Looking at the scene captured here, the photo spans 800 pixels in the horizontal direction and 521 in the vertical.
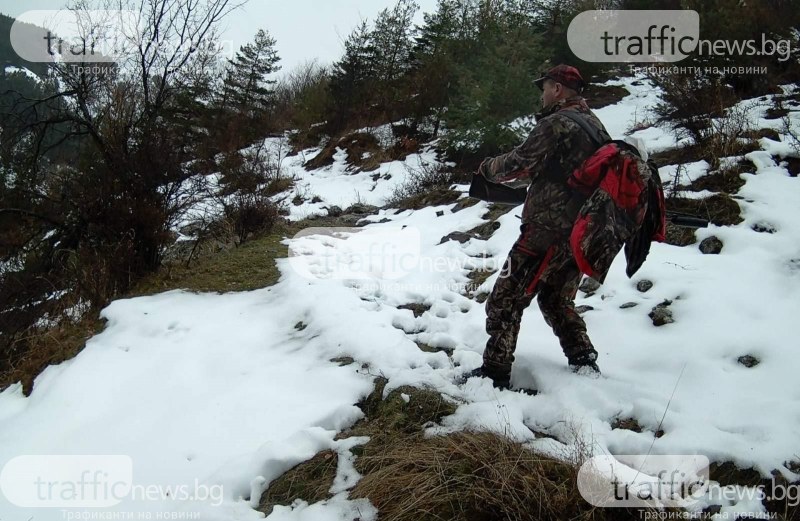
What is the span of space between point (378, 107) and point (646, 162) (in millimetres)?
16012

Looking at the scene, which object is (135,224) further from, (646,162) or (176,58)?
(646,162)

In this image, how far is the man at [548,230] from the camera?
2.38 metres

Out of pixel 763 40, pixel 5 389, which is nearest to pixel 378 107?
pixel 763 40

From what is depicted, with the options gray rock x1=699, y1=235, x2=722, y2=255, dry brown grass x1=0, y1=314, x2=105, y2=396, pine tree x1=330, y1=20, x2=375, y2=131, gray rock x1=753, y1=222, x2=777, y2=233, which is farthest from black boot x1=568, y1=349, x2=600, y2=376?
pine tree x1=330, y1=20, x2=375, y2=131

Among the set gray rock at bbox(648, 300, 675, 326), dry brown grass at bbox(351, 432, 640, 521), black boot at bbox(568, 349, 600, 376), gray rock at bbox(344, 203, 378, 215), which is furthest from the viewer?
gray rock at bbox(344, 203, 378, 215)

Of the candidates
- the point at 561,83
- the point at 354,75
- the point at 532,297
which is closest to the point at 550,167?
the point at 561,83

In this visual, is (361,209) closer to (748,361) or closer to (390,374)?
(390,374)

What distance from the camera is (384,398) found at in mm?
2684

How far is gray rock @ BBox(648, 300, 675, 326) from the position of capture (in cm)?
299

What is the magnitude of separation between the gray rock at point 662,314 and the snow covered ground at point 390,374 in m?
0.04

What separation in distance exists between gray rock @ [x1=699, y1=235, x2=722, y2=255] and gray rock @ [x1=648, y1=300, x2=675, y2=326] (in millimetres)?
929

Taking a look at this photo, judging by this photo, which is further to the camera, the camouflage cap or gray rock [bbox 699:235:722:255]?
gray rock [bbox 699:235:722:255]

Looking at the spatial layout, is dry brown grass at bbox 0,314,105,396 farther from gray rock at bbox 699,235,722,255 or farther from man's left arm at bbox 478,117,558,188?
gray rock at bbox 699,235,722,255

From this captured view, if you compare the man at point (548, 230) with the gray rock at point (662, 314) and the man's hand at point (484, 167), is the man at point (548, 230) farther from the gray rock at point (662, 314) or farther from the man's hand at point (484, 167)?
the gray rock at point (662, 314)
